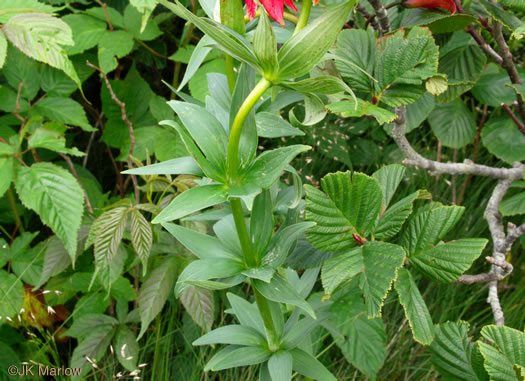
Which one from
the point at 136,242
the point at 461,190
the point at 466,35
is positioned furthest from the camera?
the point at 461,190

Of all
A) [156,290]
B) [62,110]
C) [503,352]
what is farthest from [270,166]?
[62,110]

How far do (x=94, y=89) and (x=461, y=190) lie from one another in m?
1.12

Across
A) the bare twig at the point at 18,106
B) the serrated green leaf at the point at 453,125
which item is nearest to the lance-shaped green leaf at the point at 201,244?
the bare twig at the point at 18,106

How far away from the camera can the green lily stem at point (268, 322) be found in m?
0.70

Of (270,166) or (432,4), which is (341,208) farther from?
(432,4)

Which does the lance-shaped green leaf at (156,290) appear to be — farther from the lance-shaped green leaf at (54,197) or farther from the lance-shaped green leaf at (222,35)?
the lance-shaped green leaf at (222,35)

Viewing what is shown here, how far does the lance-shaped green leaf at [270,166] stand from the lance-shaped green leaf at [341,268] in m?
0.19

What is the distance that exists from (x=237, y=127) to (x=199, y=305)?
0.60m

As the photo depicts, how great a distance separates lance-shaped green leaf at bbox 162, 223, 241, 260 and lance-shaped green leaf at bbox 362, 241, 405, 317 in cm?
18

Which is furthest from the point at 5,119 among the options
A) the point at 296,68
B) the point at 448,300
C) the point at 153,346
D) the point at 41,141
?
the point at 448,300

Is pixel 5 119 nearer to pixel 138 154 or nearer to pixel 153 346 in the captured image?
pixel 138 154

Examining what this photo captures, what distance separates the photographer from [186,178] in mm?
1068

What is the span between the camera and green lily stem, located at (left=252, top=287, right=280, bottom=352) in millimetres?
700

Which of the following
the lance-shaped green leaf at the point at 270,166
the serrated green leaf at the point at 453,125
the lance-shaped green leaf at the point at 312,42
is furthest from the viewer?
the serrated green leaf at the point at 453,125
